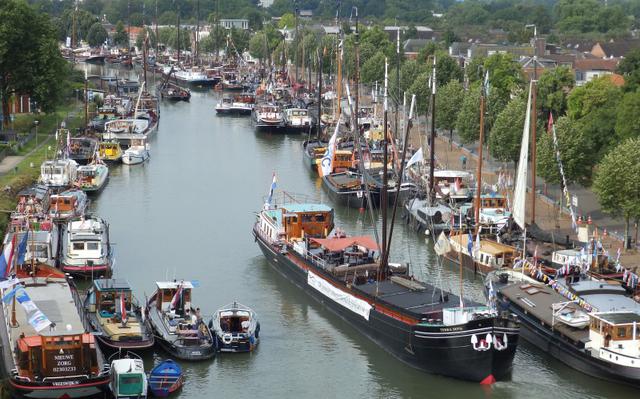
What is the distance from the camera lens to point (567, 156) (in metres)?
69.8

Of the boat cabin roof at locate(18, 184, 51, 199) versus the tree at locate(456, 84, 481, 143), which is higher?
the tree at locate(456, 84, 481, 143)

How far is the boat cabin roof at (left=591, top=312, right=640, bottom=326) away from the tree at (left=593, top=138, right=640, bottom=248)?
1592cm

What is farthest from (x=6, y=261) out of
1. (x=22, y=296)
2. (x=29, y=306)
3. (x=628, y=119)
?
(x=628, y=119)

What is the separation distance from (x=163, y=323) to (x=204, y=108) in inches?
3344

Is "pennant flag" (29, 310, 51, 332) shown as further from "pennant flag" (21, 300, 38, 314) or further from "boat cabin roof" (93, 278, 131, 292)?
"boat cabin roof" (93, 278, 131, 292)

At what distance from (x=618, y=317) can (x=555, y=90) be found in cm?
5266

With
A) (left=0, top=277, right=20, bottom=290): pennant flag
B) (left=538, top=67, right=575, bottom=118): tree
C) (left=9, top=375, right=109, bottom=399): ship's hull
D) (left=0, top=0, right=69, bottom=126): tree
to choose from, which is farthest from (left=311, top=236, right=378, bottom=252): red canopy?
(left=0, top=0, right=69, bottom=126): tree

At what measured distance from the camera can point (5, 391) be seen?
130ft

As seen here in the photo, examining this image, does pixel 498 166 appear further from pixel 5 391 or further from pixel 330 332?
pixel 5 391

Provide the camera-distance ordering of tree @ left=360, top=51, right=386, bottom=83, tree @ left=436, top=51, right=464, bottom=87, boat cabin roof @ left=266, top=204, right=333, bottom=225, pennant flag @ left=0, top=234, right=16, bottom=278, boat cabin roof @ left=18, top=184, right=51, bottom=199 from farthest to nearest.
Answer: tree @ left=360, top=51, right=386, bottom=83, tree @ left=436, top=51, right=464, bottom=87, boat cabin roof @ left=18, top=184, right=51, bottom=199, boat cabin roof @ left=266, top=204, right=333, bottom=225, pennant flag @ left=0, top=234, right=16, bottom=278

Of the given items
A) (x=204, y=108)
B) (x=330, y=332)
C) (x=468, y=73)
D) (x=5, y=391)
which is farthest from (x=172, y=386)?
(x=204, y=108)

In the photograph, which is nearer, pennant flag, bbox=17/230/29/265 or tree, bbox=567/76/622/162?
pennant flag, bbox=17/230/29/265

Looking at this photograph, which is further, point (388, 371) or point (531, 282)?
point (531, 282)

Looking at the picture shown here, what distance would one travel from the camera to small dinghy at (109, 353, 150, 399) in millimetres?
40369
